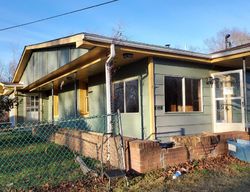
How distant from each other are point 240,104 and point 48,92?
42.7 ft

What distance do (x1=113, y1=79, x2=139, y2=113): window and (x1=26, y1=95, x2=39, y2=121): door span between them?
1054 cm

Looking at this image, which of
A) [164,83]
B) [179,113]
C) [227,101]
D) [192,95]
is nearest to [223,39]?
[227,101]

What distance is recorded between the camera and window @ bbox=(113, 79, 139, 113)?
984cm

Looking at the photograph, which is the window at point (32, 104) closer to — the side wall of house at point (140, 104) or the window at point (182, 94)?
the side wall of house at point (140, 104)

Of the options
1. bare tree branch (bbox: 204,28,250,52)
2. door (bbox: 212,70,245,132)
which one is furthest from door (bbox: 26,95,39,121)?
bare tree branch (bbox: 204,28,250,52)

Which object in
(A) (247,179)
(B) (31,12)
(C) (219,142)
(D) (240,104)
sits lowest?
(A) (247,179)

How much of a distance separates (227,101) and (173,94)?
2157 mm

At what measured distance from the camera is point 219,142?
7.84 m

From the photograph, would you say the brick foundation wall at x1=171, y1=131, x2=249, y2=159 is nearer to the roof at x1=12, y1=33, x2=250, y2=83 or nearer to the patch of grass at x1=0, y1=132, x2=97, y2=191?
the patch of grass at x1=0, y1=132, x2=97, y2=191

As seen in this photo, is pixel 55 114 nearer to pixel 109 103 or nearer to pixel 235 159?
pixel 109 103

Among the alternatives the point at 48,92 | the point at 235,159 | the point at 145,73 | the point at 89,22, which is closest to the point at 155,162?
the point at 235,159

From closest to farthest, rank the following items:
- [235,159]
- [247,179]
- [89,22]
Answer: [247,179], [235,159], [89,22]

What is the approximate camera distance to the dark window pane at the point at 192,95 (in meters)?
9.97

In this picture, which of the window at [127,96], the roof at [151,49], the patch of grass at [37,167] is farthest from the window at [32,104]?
the window at [127,96]
